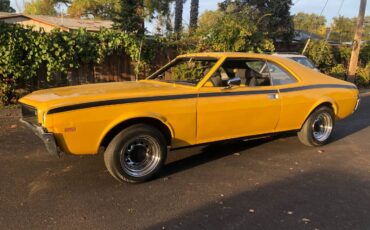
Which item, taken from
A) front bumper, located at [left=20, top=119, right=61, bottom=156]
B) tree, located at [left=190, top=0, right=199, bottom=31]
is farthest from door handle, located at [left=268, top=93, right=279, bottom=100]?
tree, located at [left=190, top=0, right=199, bottom=31]

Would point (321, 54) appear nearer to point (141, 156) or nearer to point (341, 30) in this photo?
point (141, 156)

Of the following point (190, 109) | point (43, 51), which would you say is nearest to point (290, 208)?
point (190, 109)

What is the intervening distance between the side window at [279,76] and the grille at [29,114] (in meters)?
3.48

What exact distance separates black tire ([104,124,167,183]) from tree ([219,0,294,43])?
1804 cm

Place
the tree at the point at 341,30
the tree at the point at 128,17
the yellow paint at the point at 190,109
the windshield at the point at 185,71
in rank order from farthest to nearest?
the tree at the point at 341,30 → the tree at the point at 128,17 → the windshield at the point at 185,71 → the yellow paint at the point at 190,109

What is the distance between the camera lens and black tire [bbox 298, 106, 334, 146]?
667 centimetres

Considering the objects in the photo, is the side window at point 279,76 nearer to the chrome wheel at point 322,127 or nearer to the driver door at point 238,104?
the driver door at point 238,104

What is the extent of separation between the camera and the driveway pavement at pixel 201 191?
405cm

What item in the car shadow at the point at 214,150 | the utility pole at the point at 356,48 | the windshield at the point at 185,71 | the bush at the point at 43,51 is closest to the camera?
the car shadow at the point at 214,150

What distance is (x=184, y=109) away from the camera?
5.17 meters

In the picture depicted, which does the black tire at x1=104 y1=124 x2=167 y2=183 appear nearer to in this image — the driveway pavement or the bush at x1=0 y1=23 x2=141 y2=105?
the driveway pavement

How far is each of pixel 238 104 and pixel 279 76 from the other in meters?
1.10

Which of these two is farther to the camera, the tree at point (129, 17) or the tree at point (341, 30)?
the tree at point (341, 30)

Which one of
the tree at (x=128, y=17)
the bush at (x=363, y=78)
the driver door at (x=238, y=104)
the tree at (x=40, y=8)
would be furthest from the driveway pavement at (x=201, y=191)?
the tree at (x=40, y=8)
